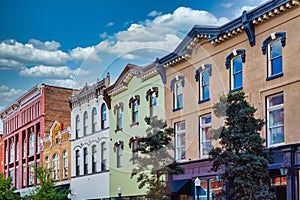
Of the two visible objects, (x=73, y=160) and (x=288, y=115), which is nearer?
(x=288, y=115)

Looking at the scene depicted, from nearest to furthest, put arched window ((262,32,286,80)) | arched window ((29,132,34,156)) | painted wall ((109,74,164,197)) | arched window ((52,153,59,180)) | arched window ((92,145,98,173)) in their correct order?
arched window ((262,32,286,80)) → painted wall ((109,74,164,197)) → arched window ((92,145,98,173)) → arched window ((52,153,59,180)) → arched window ((29,132,34,156))

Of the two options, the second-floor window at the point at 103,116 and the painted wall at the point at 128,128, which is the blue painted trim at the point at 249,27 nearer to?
the painted wall at the point at 128,128

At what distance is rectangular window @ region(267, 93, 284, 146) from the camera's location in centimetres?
2150

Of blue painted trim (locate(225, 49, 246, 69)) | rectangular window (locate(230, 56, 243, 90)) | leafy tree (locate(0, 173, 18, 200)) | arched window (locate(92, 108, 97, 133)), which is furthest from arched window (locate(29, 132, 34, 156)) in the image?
rectangular window (locate(230, 56, 243, 90))

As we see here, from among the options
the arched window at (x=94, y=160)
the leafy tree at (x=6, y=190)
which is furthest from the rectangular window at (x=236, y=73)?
the leafy tree at (x=6, y=190)

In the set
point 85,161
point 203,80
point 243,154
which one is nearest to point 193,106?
point 203,80

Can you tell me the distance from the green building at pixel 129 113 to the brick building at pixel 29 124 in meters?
13.6

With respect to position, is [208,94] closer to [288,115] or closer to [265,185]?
[288,115]

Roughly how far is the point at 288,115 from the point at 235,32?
502cm

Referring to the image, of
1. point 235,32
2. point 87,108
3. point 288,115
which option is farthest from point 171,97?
point 87,108

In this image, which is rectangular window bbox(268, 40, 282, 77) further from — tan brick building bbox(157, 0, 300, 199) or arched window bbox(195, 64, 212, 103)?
arched window bbox(195, 64, 212, 103)

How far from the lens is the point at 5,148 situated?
64.4 m

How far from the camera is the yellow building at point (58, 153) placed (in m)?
43.6

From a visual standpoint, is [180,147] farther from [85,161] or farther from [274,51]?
[85,161]
